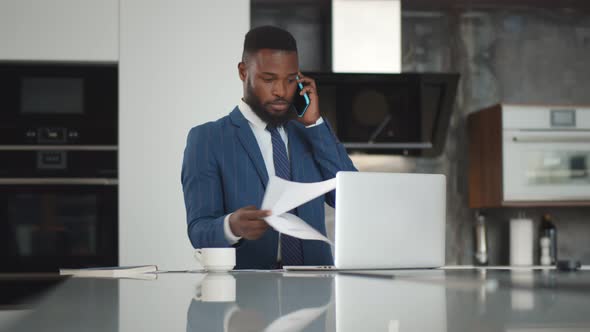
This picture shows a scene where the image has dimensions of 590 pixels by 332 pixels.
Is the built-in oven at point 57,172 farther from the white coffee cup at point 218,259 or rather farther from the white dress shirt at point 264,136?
the white coffee cup at point 218,259

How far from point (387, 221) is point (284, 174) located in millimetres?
970

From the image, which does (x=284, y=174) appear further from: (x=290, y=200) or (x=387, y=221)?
(x=387, y=221)

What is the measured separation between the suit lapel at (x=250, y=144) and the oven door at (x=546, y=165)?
5.50 feet

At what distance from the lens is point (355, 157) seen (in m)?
4.10

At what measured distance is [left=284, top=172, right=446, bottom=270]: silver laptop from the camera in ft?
5.48

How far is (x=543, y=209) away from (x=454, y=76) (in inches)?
40.4

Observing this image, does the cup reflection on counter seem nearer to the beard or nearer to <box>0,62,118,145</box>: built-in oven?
the beard

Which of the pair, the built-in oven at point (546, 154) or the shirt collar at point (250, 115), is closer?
the shirt collar at point (250, 115)

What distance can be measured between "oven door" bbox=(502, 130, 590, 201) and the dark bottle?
25cm

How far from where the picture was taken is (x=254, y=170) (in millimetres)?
2562

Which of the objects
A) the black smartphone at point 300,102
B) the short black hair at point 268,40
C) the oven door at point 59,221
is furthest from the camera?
the short black hair at point 268,40

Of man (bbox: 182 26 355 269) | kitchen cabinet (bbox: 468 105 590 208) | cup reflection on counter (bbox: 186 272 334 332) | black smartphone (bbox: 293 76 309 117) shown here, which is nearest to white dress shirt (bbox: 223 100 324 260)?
man (bbox: 182 26 355 269)

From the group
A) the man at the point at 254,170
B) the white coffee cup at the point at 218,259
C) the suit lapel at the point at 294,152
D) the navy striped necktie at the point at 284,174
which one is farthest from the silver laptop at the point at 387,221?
the suit lapel at the point at 294,152

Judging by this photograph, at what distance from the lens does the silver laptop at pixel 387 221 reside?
5.48 ft
